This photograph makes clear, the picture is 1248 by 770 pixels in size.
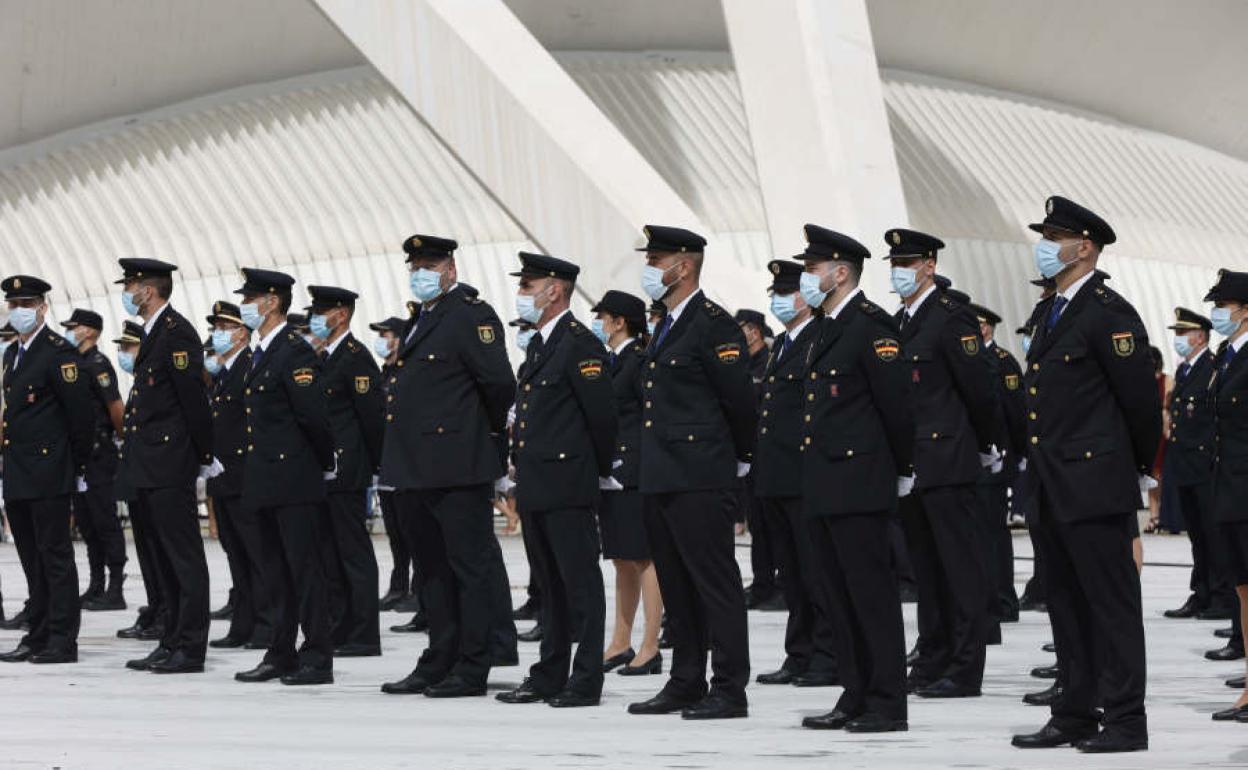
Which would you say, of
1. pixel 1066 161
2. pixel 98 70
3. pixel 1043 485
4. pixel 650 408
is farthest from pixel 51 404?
pixel 1066 161

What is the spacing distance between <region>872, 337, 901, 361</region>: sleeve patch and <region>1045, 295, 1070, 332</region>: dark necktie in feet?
2.09

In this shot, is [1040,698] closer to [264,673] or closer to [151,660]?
[264,673]

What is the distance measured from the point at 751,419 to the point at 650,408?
44cm

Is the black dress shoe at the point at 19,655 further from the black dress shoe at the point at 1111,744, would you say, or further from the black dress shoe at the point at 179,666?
the black dress shoe at the point at 1111,744

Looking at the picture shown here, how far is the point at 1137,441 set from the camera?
7684 mm

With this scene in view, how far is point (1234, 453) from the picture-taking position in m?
8.94

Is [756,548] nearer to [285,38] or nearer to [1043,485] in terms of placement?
[1043,485]

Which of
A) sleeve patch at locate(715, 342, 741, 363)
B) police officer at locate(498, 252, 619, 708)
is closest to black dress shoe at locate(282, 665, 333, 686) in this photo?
police officer at locate(498, 252, 619, 708)

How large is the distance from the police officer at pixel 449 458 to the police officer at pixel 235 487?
1897 millimetres

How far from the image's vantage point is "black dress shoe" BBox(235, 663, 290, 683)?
401 inches

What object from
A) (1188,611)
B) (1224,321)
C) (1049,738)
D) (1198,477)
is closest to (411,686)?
(1049,738)

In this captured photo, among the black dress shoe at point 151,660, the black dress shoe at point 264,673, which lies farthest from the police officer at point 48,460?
the black dress shoe at point 264,673

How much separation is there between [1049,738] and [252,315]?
496 cm

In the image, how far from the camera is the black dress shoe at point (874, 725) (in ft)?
26.5
